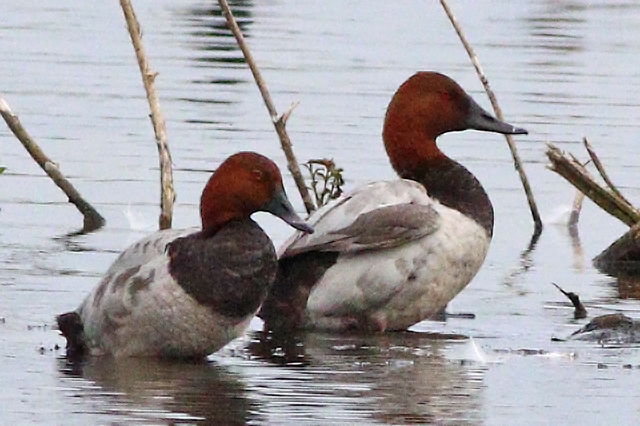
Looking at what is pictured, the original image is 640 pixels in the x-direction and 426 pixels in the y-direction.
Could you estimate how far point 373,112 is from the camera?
1630 cm

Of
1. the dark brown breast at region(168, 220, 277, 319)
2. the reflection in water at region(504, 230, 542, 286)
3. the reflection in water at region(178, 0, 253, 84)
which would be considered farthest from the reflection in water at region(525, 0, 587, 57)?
the dark brown breast at region(168, 220, 277, 319)

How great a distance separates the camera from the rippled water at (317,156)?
739 centimetres

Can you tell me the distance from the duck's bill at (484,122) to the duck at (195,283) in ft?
6.13

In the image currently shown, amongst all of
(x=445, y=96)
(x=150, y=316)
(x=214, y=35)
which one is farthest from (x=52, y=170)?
(x=214, y=35)

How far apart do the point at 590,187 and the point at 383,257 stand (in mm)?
2541

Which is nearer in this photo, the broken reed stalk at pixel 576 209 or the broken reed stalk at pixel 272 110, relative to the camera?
the broken reed stalk at pixel 272 110

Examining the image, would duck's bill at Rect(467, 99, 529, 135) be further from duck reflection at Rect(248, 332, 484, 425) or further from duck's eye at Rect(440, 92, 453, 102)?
duck reflection at Rect(248, 332, 484, 425)

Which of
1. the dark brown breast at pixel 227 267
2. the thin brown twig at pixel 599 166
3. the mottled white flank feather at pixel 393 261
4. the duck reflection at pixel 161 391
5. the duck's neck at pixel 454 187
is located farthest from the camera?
the thin brown twig at pixel 599 166

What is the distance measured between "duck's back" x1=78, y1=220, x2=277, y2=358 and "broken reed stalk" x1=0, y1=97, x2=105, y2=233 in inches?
122

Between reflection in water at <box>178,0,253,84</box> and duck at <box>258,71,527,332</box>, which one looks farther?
reflection in water at <box>178,0,253,84</box>

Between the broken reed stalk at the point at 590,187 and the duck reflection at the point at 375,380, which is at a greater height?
the broken reed stalk at the point at 590,187

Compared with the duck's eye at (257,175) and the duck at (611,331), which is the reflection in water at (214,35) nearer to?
the duck at (611,331)

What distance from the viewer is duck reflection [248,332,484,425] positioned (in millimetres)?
7117

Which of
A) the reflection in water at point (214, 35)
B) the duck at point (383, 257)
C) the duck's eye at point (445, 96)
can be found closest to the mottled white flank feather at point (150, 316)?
the duck at point (383, 257)
